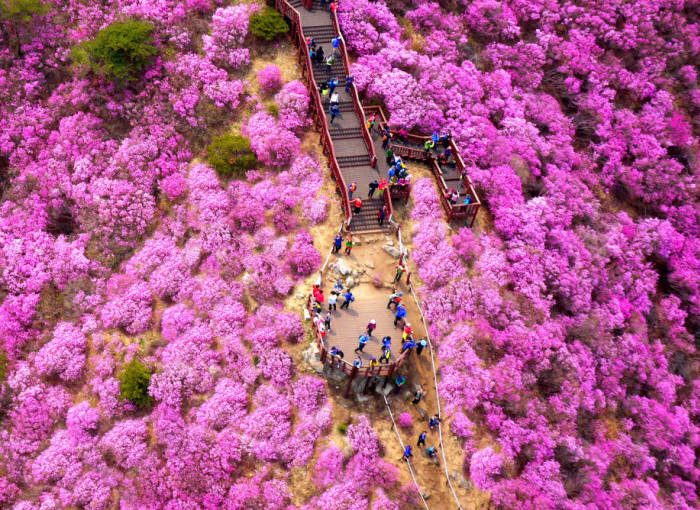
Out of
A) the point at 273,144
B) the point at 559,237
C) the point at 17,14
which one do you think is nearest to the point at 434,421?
the point at 559,237

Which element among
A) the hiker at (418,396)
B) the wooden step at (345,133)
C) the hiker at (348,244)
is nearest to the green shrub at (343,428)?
the hiker at (418,396)

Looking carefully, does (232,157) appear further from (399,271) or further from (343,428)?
(343,428)

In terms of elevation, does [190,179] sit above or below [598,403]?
above

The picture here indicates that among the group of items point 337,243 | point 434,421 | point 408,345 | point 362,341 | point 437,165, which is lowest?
point 434,421

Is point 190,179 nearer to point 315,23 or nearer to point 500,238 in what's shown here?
point 315,23

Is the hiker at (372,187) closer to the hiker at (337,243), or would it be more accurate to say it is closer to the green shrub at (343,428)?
the hiker at (337,243)

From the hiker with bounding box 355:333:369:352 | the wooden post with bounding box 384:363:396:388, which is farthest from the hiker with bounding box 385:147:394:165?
the wooden post with bounding box 384:363:396:388

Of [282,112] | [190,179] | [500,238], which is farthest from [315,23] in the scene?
[500,238]
